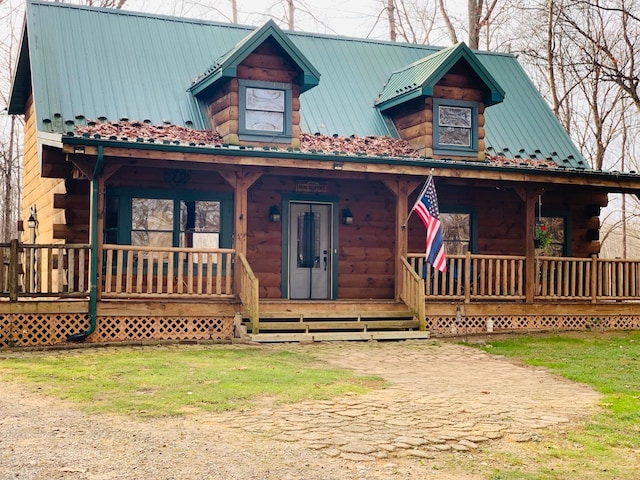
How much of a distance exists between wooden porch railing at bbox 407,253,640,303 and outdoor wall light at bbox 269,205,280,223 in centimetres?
297

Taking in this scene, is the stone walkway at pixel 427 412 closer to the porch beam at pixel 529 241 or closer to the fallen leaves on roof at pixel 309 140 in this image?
the porch beam at pixel 529 241

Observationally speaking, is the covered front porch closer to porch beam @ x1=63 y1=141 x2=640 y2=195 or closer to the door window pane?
the door window pane

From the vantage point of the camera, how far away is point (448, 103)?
1816 cm

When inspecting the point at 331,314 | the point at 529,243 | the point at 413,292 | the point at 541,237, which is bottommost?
the point at 331,314

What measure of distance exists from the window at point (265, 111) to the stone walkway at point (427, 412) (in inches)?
230

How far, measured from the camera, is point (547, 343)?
15211mm

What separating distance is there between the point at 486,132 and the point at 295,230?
5.54 m

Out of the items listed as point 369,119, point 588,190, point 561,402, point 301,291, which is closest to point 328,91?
point 369,119

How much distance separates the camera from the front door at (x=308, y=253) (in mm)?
17688

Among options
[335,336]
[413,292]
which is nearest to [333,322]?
[335,336]

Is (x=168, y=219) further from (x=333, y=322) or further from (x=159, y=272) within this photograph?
(x=333, y=322)

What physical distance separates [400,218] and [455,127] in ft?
10.3

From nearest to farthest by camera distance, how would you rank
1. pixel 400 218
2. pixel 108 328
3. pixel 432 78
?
pixel 108 328
pixel 400 218
pixel 432 78

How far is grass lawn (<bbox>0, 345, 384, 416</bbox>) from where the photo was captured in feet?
29.3
